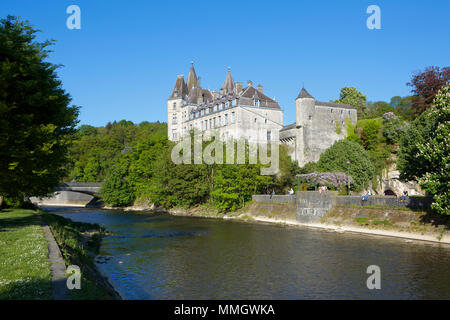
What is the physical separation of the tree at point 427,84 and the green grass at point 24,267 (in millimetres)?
59086

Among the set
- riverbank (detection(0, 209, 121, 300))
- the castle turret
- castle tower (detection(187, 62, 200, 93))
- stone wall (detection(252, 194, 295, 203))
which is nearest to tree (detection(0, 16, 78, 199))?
riverbank (detection(0, 209, 121, 300))

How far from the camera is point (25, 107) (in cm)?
2231

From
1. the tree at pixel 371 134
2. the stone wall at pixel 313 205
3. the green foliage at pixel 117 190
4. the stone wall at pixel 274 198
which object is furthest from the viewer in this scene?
the green foliage at pixel 117 190

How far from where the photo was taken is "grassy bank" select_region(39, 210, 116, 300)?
472 inches

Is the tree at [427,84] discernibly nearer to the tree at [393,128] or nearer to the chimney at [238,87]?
the tree at [393,128]

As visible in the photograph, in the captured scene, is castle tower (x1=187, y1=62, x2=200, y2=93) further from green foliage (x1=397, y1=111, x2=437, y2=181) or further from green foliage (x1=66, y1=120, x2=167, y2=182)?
green foliage (x1=397, y1=111, x2=437, y2=181)

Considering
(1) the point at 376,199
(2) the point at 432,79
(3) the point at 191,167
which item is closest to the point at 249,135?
(3) the point at 191,167

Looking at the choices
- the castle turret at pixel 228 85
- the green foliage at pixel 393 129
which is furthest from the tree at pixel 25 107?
the castle turret at pixel 228 85

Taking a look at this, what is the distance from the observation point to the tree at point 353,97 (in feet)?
359

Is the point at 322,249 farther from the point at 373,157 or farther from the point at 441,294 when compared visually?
the point at 373,157

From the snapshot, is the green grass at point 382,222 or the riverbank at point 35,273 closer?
the riverbank at point 35,273

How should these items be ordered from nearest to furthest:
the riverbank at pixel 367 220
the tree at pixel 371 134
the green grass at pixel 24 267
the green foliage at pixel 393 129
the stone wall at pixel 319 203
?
the green grass at pixel 24 267, the riverbank at pixel 367 220, the stone wall at pixel 319 203, the green foliage at pixel 393 129, the tree at pixel 371 134

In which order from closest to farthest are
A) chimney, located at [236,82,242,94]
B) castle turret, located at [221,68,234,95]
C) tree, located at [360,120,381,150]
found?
tree, located at [360,120,381,150]
chimney, located at [236,82,242,94]
castle turret, located at [221,68,234,95]

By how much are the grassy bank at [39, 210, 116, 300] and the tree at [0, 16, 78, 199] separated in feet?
15.1
